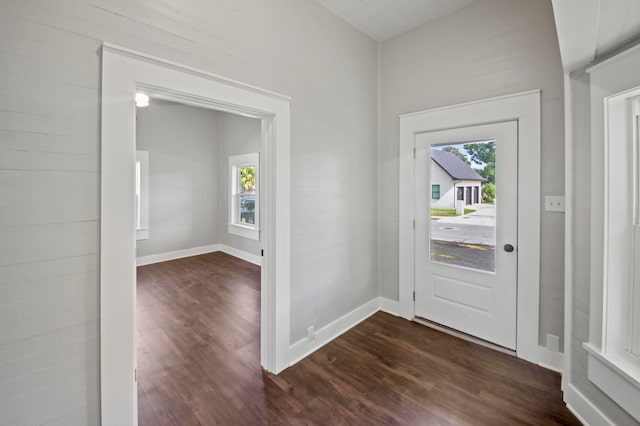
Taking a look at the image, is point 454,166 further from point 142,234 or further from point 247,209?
point 142,234

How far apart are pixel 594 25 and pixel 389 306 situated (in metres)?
2.83

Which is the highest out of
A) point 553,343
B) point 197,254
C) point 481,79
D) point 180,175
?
point 481,79

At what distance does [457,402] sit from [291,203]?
188 cm

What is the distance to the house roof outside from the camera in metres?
2.62

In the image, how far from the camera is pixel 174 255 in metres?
5.54

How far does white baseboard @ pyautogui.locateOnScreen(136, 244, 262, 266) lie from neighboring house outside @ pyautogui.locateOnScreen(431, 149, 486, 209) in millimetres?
3602

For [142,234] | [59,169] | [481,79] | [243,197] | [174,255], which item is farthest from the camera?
[243,197]

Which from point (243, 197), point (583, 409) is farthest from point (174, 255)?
point (583, 409)

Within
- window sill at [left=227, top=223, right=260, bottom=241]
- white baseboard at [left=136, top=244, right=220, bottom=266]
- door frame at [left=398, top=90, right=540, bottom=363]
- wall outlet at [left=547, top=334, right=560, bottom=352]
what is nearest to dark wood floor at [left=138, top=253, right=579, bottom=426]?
wall outlet at [left=547, top=334, right=560, bottom=352]

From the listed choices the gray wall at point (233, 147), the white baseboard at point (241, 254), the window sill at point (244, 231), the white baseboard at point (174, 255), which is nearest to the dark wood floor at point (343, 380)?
the white baseboard at point (241, 254)

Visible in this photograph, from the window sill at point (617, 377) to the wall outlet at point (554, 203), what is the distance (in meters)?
1.01

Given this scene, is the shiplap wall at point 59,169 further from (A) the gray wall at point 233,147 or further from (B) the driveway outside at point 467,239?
(A) the gray wall at point 233,147

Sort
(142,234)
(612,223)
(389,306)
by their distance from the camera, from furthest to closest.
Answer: (142,234)
(389,306)
(612,223)

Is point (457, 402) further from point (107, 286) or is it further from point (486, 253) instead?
point (107, 286)
